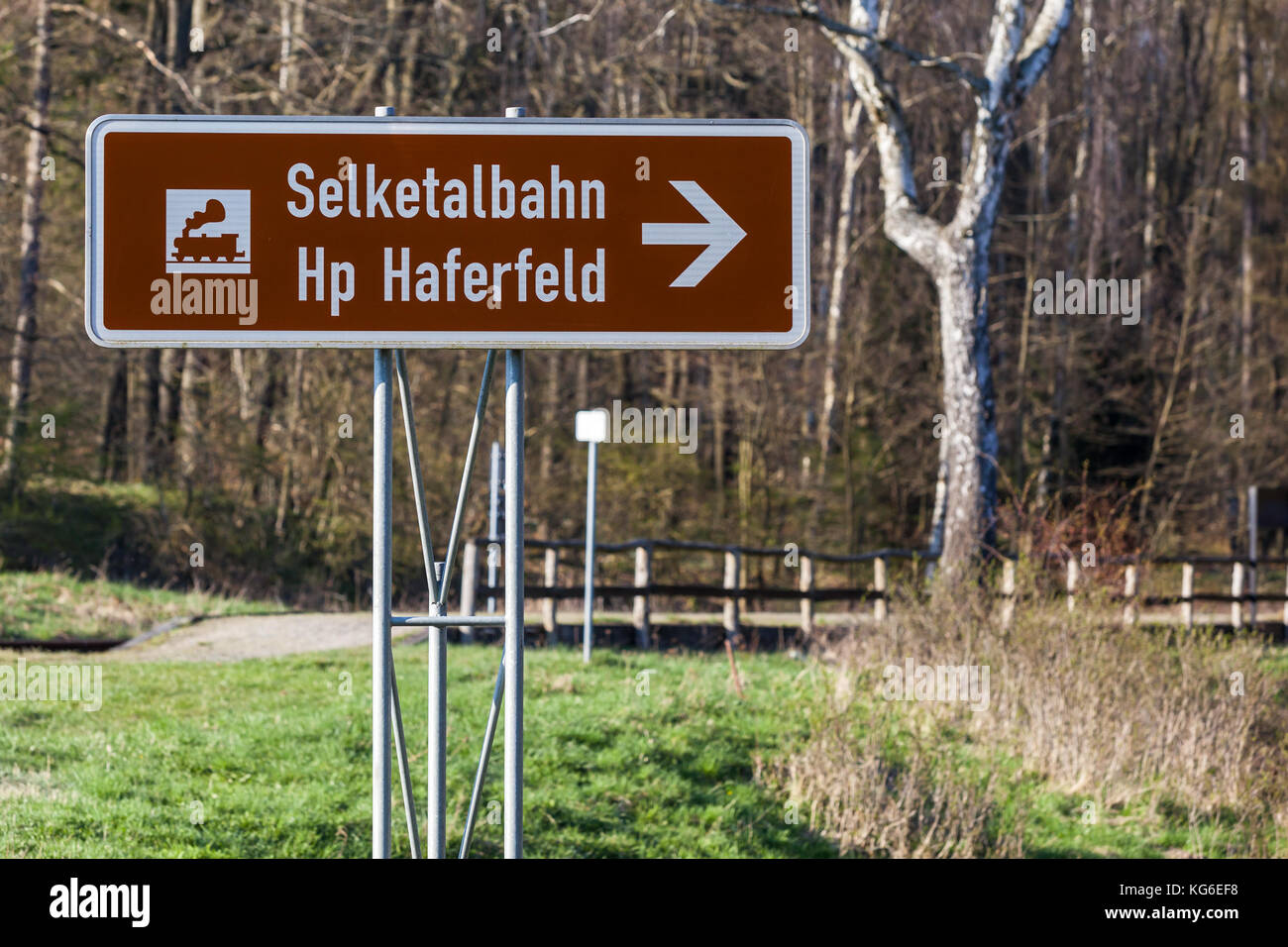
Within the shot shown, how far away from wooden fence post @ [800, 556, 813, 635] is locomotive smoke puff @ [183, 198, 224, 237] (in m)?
12.7

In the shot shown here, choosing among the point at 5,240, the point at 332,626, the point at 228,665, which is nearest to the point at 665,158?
the point at 228,665

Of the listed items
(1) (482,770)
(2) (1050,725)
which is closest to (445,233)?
(1) (482,770)

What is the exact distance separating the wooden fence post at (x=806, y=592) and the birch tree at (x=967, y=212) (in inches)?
67.3

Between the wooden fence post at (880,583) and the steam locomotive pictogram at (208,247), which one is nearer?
the steam locomotive pictogram at (208,247)

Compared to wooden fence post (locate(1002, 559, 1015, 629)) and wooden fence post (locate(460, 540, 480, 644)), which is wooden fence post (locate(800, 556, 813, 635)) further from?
wooden fence post (locate(460, 540, 480, 644))

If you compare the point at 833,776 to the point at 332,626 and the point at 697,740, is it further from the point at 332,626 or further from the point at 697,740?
the point at 332,626

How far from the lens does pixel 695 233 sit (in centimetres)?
318

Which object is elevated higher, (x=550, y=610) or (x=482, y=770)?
(x=482, y=770)

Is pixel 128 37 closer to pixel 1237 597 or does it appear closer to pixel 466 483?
pixel 1237 597

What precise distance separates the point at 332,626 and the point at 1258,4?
27.5 metres

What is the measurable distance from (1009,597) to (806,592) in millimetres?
4594

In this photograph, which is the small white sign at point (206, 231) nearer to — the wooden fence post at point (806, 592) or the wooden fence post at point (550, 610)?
the wooden fence post at point (550, 610)

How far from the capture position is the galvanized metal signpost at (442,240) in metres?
3.12

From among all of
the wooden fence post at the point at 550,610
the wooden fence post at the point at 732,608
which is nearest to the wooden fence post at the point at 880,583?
the wooden fence post at the point at 732,608
